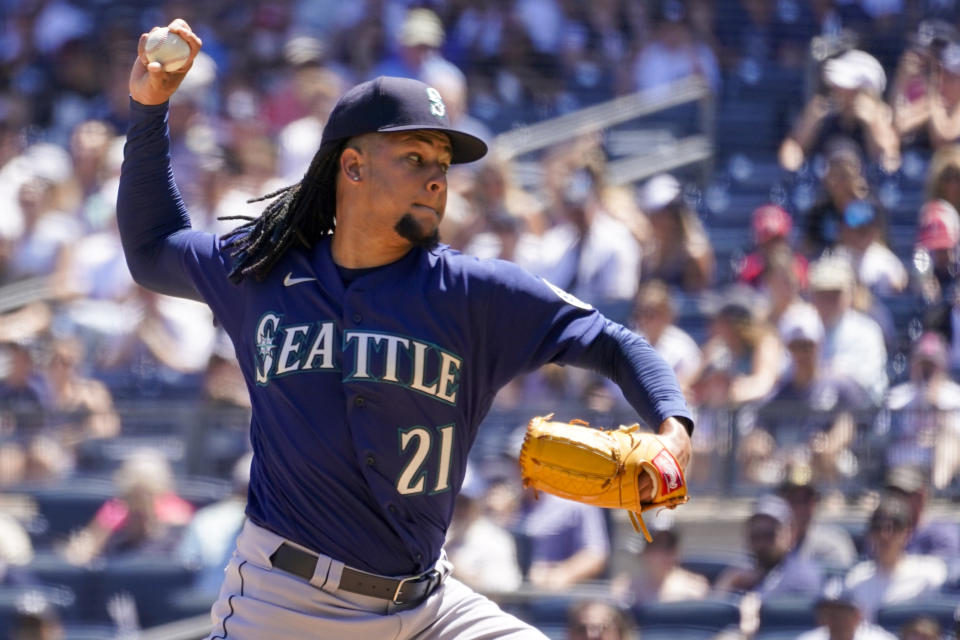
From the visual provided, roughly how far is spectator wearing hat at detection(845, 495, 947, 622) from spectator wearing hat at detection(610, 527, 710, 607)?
58 centimetres

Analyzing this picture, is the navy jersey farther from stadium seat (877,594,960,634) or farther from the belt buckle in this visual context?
stadium seat (877,594,960,634)

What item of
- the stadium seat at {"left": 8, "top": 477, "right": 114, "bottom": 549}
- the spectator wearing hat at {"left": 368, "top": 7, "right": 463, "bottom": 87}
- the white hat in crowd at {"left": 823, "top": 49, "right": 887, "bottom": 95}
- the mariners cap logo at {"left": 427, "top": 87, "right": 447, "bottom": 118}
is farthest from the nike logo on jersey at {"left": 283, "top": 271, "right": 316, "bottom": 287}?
the spectator wearing hat at {"left": 368, "top": 7, "right": 463, "bottom": 87}

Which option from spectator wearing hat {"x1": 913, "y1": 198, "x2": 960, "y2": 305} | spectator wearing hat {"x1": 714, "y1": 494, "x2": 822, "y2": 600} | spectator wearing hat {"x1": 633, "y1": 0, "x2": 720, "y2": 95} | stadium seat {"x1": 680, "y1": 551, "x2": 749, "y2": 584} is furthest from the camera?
A: spectator wearing hat {"x1": 633, "y1": 0, "x2": 720, "y2": 95}

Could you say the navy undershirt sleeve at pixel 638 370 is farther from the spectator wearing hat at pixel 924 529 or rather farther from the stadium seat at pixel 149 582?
the stadium seat at pixel 149 582

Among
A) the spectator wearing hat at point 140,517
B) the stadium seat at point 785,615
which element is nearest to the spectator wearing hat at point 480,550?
the stadium seat at point 785,615

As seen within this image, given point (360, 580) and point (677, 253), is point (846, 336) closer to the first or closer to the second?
point (677, 253)

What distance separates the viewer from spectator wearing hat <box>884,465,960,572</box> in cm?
572

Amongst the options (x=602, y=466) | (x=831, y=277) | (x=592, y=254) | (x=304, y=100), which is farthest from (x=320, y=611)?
(x=304, y=100)

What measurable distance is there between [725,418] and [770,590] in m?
0.76

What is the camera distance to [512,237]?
7.60 meters

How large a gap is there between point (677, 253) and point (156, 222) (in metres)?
4.06

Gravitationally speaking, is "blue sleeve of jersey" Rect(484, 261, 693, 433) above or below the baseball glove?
above

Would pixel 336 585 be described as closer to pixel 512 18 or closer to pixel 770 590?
pixel 770 590

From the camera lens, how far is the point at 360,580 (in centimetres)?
317
